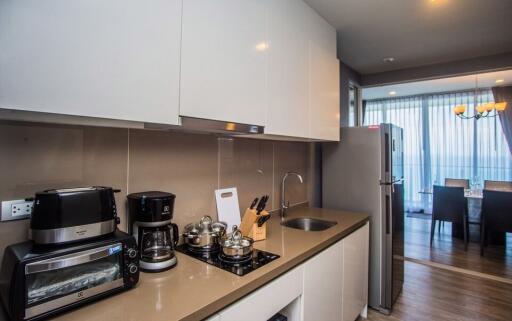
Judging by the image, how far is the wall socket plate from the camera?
38.7 inches

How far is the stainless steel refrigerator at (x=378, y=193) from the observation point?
2.42 meters

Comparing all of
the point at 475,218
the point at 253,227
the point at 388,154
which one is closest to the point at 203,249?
the point at 253,227

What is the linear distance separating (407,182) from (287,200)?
4.83 meters

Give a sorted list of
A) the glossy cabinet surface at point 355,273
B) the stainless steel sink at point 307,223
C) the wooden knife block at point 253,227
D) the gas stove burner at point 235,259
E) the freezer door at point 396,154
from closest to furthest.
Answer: the gas stove burner at point 235,259 < the wooden knife block at point 253,227 < the glossy cabinet surface at point 355,273 < the stainless steel sink at point 307,223 < the freezer door at point 396,154

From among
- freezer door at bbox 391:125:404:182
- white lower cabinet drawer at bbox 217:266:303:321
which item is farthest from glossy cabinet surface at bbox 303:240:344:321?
freezer door at bbox 391:125:404:182

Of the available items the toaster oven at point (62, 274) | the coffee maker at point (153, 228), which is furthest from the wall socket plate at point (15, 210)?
the coffee maker at point (153, 228)

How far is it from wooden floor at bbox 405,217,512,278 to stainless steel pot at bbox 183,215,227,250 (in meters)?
3.22

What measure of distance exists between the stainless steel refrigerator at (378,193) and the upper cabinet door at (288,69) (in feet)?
2.64

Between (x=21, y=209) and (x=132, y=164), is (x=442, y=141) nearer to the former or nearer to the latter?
(x=132, y=164)

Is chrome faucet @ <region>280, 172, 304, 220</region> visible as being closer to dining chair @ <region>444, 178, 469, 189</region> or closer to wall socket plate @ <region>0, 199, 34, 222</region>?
wall socket plate @ <region>0, 199, 34, 222</region>

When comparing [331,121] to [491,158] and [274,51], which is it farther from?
[491,158]

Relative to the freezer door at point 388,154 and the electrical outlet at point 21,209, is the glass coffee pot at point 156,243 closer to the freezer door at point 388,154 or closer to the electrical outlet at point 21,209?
the electrical outlet at point 21,209

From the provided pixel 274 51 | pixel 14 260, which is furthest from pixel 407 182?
pixel 14 260

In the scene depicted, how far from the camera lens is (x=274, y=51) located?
1.64 metres
